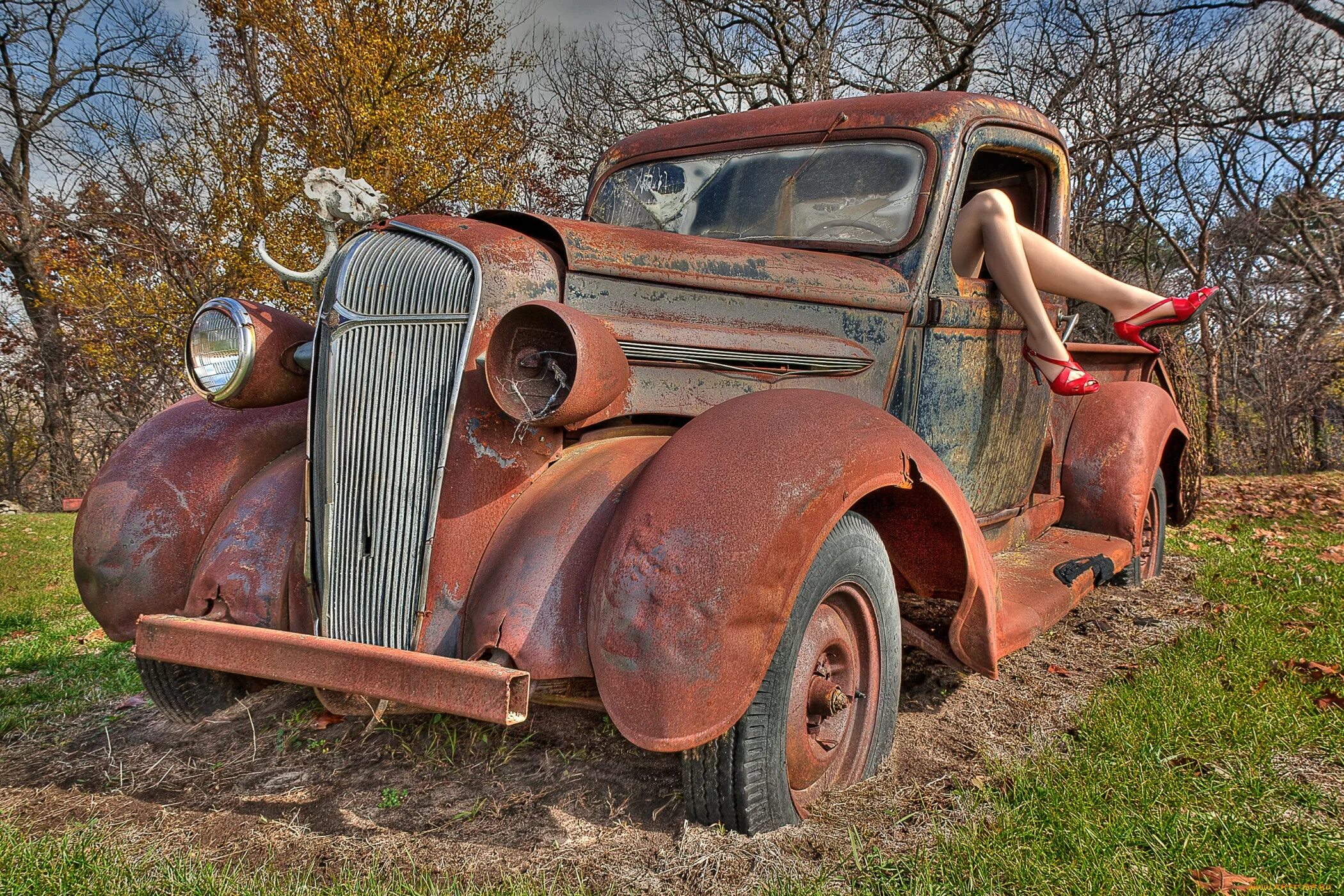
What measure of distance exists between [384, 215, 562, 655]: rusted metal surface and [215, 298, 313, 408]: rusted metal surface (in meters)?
0.81

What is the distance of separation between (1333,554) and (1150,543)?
4.54ft

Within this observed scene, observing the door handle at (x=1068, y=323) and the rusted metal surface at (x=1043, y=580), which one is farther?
the door handle at (x=1068, y=323)

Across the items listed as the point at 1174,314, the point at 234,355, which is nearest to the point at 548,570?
the point at 234,355

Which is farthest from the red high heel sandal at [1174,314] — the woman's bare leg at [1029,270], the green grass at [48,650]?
the green grass at [48,650]

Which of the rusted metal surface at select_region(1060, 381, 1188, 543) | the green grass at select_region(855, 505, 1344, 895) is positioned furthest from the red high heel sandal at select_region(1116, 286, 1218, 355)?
the green grass at select_region(855, 505, 1344, 895)

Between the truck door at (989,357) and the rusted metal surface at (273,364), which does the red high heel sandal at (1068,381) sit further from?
the rusted metal surface at (273,364)

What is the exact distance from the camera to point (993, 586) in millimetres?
2441

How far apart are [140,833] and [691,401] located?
1.83 m

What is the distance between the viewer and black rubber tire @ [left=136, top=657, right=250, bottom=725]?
2.67 meters

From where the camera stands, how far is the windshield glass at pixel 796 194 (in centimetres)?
313

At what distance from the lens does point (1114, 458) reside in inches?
156

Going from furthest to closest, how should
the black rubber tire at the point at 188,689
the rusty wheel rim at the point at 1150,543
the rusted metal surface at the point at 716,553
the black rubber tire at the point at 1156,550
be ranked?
the rusty wheel rim at the point at 1150,543
the black rubber tire at the point at 1156,550
the black rubber tire at the point at 188,689
the rusted metal surface at the point at 716,553

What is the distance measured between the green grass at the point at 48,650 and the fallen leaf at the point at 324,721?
1.03m

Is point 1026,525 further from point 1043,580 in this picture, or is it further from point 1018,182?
point 1018,182
